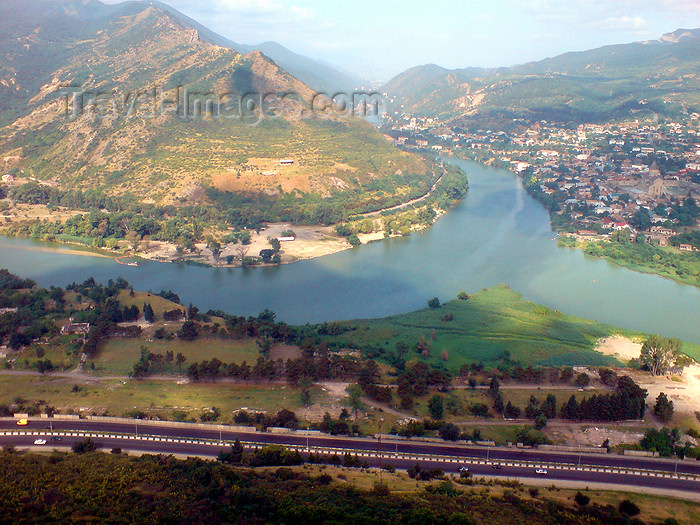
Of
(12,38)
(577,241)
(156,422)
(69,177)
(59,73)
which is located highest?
(12,38)

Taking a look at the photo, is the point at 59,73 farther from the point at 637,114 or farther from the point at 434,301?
the point at 637,114

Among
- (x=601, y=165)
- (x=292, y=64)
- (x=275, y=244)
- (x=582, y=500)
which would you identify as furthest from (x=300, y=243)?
(x=292, y=64)

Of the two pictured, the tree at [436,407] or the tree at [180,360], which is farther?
the tree at [180,360]

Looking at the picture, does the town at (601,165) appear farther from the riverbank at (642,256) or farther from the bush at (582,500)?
the bush at (582,500)

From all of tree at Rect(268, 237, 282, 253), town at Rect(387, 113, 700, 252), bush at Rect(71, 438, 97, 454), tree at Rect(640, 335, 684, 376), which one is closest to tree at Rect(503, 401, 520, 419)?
tree at Rect(640, 335, 684, 376)

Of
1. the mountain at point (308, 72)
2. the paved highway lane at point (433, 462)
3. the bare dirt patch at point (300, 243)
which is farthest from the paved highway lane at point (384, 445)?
the mountain at point (308, 72)

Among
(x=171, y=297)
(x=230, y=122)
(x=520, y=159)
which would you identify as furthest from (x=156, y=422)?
(x=520, y=159)

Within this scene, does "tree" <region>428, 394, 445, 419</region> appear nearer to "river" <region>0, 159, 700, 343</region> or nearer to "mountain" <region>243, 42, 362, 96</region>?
"river" <region>0, 159, 700, 343</region>
